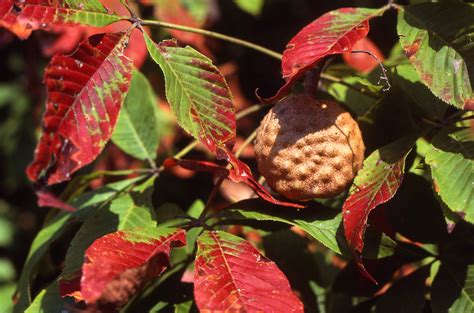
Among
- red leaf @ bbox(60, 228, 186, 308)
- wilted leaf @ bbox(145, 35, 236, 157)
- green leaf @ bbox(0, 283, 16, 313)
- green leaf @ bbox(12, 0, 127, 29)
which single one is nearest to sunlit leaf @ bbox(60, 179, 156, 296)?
red leaf @ bbox(60, 228, 186, 308)

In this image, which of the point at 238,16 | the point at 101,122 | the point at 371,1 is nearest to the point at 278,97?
the point at 101,122

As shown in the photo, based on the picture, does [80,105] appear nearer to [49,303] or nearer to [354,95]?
[49,303]

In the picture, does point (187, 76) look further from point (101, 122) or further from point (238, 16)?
point (238, 16)

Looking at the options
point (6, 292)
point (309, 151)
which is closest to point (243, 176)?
point (309, 151)

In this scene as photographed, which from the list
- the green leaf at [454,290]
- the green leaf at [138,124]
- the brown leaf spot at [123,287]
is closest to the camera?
the brown leaf spot at [123,287]

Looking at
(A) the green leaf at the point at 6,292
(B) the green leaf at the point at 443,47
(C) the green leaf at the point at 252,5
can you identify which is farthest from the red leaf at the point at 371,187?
(A) the green leaf at the point at 6,292

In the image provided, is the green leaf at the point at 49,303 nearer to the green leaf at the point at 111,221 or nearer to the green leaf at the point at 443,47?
the green leaf at the point at 111,221

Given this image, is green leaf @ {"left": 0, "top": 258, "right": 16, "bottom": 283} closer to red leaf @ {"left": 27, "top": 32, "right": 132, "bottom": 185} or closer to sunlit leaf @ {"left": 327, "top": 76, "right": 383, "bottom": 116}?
sunlit leaf @ {"left": 327, "top": 76, "right": 383, "bottom": 116}
